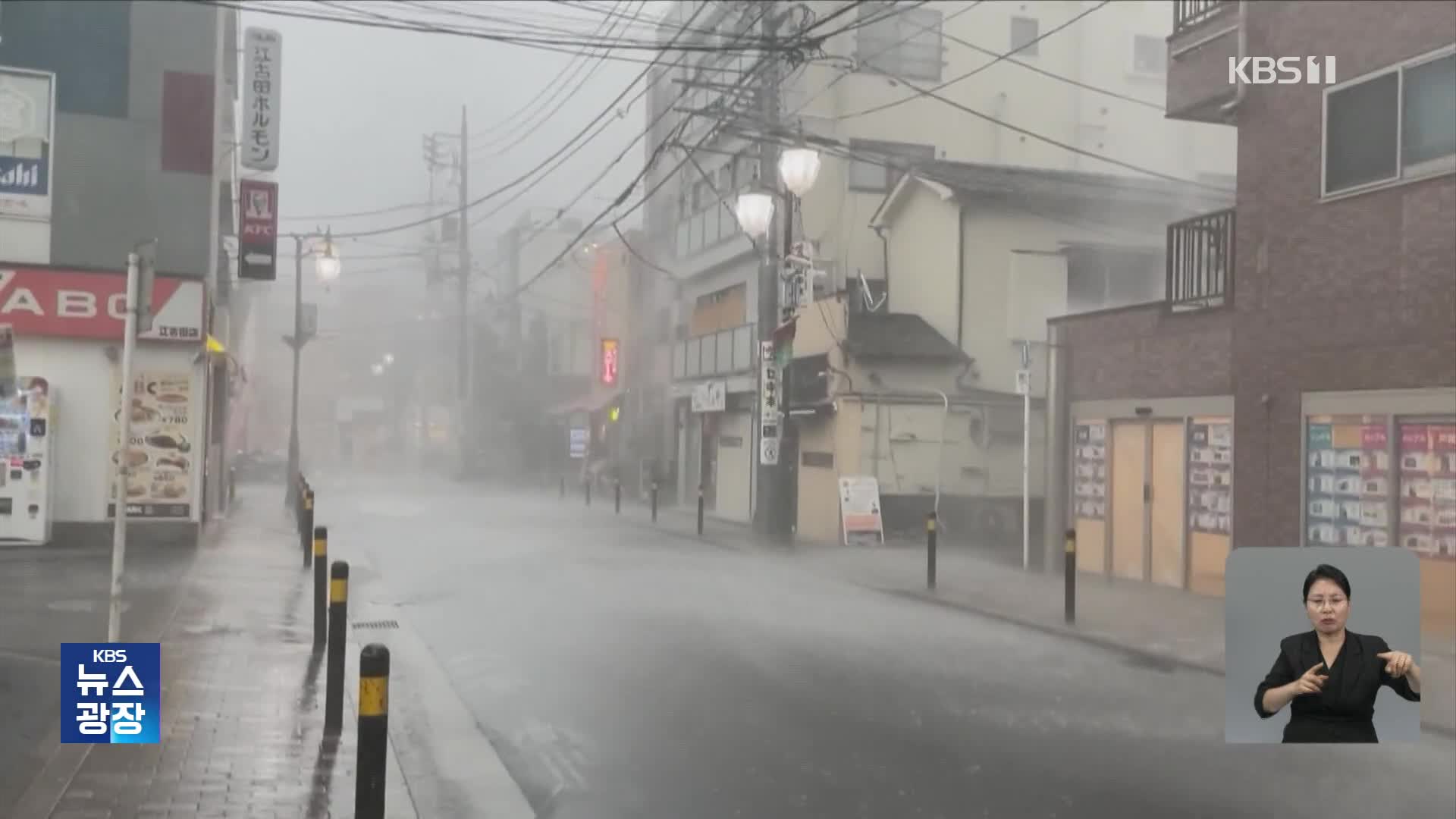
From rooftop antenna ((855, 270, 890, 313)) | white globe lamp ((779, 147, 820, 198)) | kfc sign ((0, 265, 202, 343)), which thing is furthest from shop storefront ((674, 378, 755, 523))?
kfc sign ((0, 265, 202, 343))

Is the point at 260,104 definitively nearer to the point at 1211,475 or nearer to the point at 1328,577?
the point at 1211,475

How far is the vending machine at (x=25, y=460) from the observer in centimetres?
1655

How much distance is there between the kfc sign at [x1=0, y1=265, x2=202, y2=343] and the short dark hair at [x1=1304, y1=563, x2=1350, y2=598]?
17415 millimetres

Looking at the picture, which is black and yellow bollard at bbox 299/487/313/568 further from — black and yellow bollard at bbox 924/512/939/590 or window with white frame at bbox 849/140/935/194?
window with white frame at bbox 849/140/935/194

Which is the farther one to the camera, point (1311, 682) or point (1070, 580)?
point (1070, 580)

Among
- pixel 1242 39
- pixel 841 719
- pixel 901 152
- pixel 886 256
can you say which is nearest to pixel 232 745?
pixel 841 719

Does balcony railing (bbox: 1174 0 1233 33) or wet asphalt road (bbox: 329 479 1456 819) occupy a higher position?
balcony railing (bbox: 1174 0 1233 33)

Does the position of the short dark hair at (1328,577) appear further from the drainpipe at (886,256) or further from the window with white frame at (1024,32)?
the window with white frame at (1024,32)

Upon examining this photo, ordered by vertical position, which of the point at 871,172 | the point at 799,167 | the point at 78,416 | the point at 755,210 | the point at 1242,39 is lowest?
the point at 78,416

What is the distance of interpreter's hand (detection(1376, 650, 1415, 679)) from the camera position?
1.72 meters

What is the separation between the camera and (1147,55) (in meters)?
39.6

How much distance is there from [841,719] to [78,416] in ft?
43.9

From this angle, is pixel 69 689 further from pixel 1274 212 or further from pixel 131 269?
pixel 1274 212

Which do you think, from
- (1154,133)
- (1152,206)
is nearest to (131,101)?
(1152,206)
